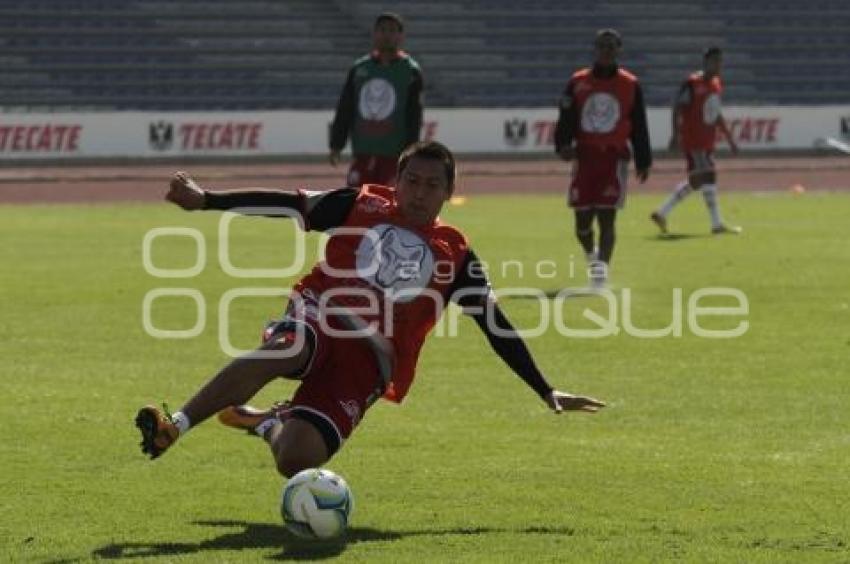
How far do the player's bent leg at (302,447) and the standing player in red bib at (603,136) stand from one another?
10.1 metres

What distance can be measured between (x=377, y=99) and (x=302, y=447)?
32.9ft

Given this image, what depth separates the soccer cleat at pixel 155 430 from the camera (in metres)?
7.22

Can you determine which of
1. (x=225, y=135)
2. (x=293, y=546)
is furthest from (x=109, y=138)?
(x=293, y=546)

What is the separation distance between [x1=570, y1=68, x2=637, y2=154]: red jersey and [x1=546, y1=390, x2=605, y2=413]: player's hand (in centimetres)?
1008

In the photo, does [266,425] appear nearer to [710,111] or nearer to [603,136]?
[603,136]

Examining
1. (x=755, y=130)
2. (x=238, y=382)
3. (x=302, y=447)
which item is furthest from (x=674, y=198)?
(x=755, y=130)

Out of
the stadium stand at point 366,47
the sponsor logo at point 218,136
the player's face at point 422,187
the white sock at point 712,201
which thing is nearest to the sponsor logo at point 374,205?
the player's face at point 422,187

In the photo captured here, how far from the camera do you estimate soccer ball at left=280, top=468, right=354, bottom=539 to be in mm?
7086

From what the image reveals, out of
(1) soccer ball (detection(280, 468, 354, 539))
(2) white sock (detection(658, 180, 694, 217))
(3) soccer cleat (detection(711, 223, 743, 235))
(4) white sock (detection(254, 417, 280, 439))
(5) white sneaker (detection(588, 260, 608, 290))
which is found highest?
(2) white sock (detection(658, 180, 694, 217))

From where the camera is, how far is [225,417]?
8.67 m

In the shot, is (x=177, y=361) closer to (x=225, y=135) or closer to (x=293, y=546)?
(x=293, y=546)

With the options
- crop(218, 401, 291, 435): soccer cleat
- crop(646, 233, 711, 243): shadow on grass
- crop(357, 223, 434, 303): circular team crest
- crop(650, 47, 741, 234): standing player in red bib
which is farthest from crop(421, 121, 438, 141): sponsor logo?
crop(357, 223, 434, 303): circular team crest

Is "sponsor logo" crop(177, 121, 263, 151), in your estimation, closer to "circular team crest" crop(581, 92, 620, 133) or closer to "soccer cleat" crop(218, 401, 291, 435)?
"circular team crest" crop(581, 92, 620, 133)

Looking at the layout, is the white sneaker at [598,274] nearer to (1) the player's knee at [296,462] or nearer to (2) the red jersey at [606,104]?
(2) the red jersey at [606,104]
